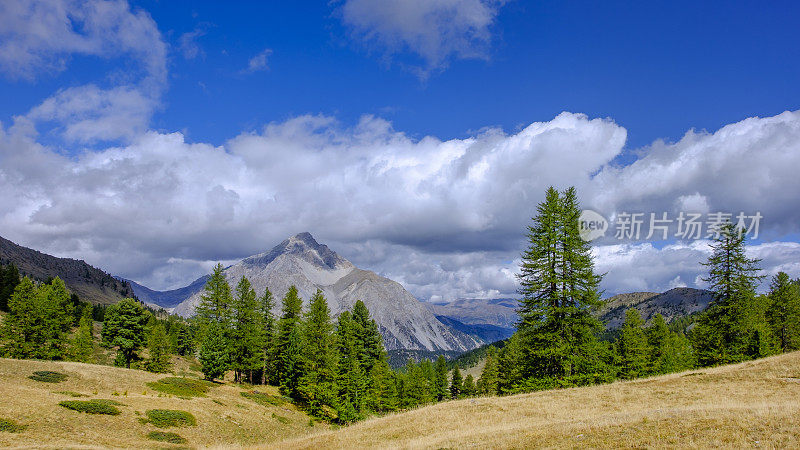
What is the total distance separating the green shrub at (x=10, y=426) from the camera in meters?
19.5

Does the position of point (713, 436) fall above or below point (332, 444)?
above

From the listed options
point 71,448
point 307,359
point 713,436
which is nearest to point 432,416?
point 713,436

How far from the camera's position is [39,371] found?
108 feet

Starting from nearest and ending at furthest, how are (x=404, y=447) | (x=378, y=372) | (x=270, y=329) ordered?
(x=404, y=447), (x=378, y=372), (x=270, y=329)

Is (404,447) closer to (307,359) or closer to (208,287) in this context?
(307,359)

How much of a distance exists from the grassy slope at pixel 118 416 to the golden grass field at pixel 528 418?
101mm

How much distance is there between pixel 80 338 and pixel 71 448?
206 ft

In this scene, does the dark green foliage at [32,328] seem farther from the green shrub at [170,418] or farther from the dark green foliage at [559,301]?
the dark green foliage at [559,301]

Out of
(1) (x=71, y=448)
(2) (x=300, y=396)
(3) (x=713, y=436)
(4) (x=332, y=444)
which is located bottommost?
(2) (x=300, y=396)

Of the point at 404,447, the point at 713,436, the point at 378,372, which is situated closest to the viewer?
the point at 713,436

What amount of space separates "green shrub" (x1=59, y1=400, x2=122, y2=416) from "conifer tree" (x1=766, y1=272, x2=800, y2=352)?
→ 75.3m

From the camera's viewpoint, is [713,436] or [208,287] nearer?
[713,436]

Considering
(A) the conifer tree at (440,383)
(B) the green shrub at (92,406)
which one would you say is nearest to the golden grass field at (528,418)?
(B) the green shrub at (92,406)

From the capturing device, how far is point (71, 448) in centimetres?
1734
